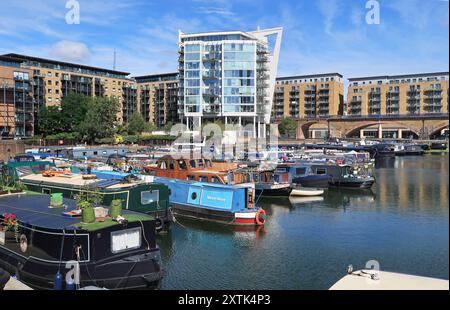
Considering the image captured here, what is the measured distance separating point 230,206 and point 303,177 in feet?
55.8

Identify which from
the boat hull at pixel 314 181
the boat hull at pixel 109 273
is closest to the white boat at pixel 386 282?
the boat hull at pixel 109 273

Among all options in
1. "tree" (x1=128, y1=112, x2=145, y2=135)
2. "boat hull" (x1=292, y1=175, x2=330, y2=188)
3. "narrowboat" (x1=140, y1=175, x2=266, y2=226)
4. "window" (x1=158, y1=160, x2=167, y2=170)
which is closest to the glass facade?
"tree" (x1=128, y1=112, x2=145, y2=135)

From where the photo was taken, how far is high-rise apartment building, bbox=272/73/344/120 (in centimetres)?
13650

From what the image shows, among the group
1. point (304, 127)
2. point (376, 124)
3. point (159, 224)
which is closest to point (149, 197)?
point (159, 224)

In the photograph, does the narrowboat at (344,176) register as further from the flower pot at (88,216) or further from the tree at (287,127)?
the tree at (287,127)

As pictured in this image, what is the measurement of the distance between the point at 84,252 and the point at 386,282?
27.6 feet

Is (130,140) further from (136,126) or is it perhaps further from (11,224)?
(11,224)

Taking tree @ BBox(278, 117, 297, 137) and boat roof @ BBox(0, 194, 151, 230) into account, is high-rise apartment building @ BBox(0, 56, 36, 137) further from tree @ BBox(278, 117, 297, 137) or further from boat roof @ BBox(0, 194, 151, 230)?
tree @ BBox(278, 117, 297, 137)

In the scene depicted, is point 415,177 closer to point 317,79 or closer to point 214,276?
point 214,276

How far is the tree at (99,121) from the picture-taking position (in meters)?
80.3

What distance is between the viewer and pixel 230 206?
24203 mm

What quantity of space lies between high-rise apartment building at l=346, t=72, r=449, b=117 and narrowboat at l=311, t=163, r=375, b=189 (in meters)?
87.4

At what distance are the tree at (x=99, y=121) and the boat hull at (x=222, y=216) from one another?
59.4 meters
